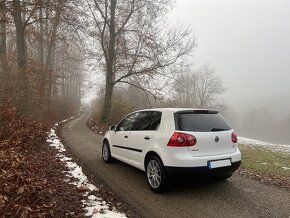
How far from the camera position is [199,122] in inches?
229

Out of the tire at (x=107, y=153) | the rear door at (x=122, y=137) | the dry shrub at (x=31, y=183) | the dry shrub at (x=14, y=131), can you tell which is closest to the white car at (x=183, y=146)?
the rear door at (x=122, y=137)

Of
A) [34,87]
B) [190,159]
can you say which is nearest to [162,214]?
[190,159]

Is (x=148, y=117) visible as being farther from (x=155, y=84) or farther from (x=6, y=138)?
(x=155, y=84)

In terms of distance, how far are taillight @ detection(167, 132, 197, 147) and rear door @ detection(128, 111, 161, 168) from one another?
2.26 ft

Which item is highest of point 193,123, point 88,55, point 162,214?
point 88,55

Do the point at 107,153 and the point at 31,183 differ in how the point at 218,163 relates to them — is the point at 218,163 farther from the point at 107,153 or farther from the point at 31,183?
the point at 107,153

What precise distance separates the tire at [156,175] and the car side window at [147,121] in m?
0.74

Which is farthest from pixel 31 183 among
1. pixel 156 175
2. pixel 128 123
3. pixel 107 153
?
pixel 107 153

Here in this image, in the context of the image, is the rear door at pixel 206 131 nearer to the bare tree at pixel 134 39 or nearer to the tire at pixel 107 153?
the tire at pixel 107 153

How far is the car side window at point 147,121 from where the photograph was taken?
20.6 ft

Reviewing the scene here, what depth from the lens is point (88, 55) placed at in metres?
22.0

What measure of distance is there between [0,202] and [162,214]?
101 inches

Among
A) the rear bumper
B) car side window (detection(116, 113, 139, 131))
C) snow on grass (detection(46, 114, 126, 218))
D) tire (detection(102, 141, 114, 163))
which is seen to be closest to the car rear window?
the rear bumper

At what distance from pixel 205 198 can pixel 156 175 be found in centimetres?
108
